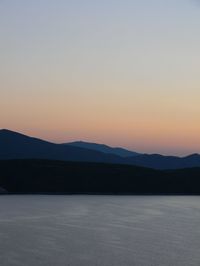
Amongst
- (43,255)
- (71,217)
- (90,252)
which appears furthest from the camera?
(71,217)

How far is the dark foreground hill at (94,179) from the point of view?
396 feet

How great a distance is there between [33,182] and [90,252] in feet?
311

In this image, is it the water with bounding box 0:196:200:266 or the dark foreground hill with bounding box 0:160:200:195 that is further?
the dark foreground hill with bounding box 0:160:200:195

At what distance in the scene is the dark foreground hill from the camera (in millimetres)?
120812

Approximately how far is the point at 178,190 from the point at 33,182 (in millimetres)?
31810

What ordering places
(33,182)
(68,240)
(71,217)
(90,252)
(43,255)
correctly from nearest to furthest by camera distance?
(43,255)
(90,252)
(68,240)
(71,217)
(33,182)

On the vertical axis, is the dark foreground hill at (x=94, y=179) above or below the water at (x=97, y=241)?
above

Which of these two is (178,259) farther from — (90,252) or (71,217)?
(71,217)

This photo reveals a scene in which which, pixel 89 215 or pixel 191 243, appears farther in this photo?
pixel 89 215

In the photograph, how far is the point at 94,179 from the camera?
126312 millimetres

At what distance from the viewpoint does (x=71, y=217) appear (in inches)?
1852

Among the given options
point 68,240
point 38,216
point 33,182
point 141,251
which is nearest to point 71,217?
point 38,216

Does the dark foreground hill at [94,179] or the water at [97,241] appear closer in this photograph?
the water at [97,241]

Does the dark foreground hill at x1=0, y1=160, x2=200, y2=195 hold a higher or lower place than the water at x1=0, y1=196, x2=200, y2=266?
higher
